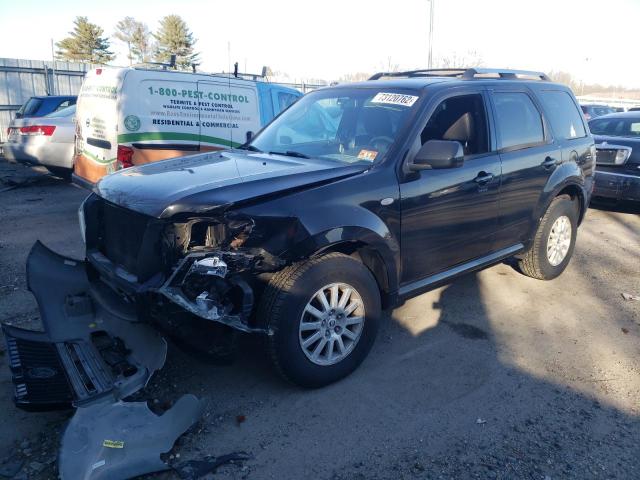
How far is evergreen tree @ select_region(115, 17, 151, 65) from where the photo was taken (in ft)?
172

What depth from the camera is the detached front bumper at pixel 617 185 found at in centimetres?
826

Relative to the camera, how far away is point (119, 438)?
2.71m

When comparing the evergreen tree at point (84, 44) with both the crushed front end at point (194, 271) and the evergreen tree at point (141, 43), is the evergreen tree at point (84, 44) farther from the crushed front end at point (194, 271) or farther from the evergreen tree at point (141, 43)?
the crushed front end at point (194, 271)

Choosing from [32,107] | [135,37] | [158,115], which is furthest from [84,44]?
[158,115]

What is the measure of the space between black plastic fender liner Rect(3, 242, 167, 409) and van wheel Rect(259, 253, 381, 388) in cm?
77

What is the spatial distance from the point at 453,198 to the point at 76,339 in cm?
291

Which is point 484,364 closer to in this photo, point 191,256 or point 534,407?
point 534,407

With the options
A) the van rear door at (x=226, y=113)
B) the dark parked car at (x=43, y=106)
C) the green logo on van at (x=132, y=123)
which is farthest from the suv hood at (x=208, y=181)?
the dark parked car at (x=43, y=106)

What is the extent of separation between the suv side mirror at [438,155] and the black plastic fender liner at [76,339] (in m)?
2.15

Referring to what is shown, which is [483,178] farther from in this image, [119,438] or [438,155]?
[119,438]

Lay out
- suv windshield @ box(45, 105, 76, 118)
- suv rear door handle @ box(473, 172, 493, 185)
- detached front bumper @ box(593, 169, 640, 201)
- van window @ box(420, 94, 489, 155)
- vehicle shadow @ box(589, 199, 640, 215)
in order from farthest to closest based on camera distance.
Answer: suv windshield @ box(45, 105, 76, 118)
vehicle shadow @ box(589, 199, 640, 215)
detached front bumper @ box(593, 169, 640, 201)
van window @ box(420, 94, 489, 155)
suv rear door handle @ box(473, 172, 493, 185)

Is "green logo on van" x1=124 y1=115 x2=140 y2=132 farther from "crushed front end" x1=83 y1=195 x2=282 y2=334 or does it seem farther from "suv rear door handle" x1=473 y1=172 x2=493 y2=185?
"suv rear door handle" x1=473 y1=172 x2=493 y2=185

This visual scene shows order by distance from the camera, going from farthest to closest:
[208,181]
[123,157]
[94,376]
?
[123,157] → [208,181] → [94,376]

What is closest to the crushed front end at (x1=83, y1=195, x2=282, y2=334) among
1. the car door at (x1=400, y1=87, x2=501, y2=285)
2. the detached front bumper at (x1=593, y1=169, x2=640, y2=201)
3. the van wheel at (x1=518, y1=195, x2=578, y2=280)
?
the car door at (x1=400, y1=87, x2=501, y2=285)
